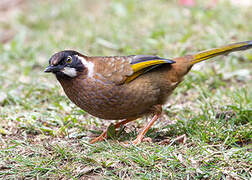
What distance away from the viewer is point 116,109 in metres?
4.29

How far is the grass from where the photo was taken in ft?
12.1

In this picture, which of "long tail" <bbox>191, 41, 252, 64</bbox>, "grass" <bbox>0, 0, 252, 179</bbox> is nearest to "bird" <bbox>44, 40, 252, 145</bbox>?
"long tail" <bbox>191, 41, 252, 64</bbox>

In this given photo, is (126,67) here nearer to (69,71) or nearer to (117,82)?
(117,82)

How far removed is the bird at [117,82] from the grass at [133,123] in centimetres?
37

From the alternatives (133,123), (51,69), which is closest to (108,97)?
(51,69)

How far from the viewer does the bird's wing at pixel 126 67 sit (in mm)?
4379

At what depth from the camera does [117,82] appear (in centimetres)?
434

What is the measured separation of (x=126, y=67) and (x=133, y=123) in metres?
1.02

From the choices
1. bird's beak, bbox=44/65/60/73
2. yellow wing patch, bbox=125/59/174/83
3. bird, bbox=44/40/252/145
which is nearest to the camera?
bird's beak, bbox=44/65/60/73

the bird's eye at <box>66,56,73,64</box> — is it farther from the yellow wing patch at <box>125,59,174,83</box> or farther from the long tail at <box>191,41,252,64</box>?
the long tail at <box>191,41,252,64</box>

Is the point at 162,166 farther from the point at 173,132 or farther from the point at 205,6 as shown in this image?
the point at 205,6

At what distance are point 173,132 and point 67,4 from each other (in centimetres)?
648

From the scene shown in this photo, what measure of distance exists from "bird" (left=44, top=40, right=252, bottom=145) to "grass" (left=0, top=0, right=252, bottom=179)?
14.5 inches

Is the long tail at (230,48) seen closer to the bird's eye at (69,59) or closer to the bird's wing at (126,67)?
the bird's wing at (126,67)
